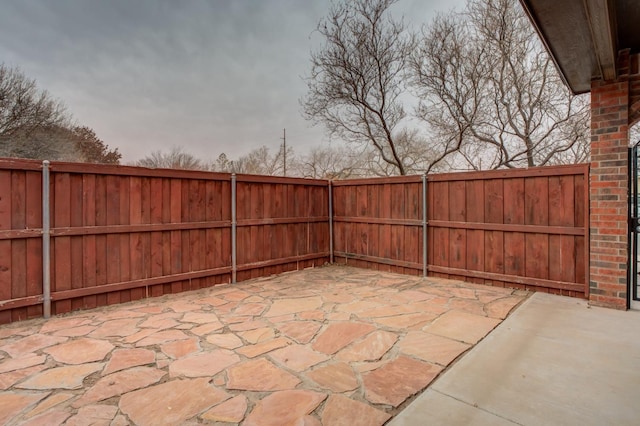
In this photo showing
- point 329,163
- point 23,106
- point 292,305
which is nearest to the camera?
point 292,305

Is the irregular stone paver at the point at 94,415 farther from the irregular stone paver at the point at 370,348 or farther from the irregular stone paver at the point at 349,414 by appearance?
the irregular stone paver at the point at 370,348

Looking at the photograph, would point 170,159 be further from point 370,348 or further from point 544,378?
point 544,378

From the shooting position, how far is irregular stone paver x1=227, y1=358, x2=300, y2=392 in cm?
198

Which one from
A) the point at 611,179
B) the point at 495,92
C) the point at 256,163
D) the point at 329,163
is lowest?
the point at 611,179

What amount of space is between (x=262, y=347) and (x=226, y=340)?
13.7 inches

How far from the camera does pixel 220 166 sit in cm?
1331

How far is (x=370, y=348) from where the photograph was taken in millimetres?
2527

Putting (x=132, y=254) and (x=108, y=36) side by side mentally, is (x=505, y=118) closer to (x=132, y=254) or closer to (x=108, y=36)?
(x=132, y=254)

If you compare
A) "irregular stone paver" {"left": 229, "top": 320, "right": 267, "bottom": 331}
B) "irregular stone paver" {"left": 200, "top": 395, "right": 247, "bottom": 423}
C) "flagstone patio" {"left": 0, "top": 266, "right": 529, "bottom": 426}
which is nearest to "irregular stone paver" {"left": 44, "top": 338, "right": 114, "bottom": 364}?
"flagstone patio" {"left": 0, "top": 266, "right": 529, "bottom": 426}

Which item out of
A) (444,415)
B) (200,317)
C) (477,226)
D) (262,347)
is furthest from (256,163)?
(444,415)

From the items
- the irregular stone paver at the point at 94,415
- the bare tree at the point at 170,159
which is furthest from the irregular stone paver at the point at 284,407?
the bare tree at the point at 170,159

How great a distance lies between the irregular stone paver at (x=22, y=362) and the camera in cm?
221

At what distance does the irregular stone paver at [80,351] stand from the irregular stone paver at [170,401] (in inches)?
28.5

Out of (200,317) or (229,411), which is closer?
(229,411)
